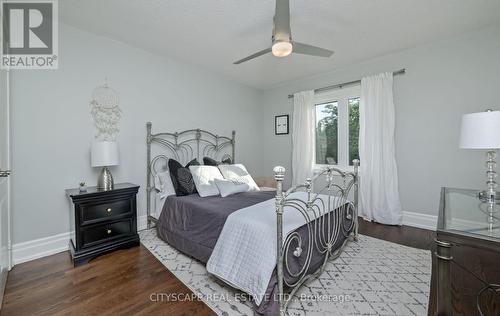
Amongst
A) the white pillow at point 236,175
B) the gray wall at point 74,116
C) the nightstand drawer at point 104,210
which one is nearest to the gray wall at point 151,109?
the gray wall at point 74,116

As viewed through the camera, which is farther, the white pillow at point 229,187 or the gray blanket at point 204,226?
the white pillow at point 229,187

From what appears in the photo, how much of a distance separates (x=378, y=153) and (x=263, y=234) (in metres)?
2.70

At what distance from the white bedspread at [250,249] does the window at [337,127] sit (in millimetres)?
2400

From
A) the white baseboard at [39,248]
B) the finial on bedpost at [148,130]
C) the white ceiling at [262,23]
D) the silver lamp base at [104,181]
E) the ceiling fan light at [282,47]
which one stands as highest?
the white ceiling at [262,23]

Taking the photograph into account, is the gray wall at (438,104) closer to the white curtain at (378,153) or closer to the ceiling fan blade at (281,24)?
the white curtain at (378,153)

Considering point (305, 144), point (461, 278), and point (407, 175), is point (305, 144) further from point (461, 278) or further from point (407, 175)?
point (461, 278)

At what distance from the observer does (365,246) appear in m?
2.63

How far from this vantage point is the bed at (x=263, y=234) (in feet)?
5.03

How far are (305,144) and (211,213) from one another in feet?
8.89

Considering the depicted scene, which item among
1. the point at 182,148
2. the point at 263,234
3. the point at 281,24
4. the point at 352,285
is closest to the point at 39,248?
the point at 182,148

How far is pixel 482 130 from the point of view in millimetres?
1663

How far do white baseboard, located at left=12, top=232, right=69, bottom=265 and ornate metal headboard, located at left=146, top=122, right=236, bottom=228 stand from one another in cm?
97

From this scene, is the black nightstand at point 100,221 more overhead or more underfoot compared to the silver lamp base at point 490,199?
more underfoot

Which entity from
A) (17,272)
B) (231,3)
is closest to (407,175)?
(231,3)
